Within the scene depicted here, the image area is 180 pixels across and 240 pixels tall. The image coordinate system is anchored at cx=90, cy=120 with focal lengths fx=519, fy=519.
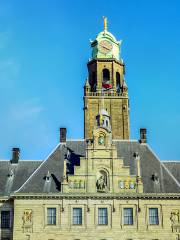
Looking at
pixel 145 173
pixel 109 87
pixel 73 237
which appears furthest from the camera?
pixel 109 87

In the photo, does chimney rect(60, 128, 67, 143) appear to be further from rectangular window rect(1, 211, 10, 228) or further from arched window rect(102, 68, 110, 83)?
arched window rect(102, 68, 110, 83)

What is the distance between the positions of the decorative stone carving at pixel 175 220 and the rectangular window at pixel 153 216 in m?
1.51

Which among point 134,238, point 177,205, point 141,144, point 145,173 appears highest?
point 141,144

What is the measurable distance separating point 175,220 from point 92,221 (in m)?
8.38

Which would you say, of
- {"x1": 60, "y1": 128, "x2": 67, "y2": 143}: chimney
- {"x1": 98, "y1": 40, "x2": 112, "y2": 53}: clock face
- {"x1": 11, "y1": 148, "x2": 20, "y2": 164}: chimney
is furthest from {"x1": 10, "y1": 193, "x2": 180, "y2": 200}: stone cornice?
{"x1": 98, "y1": 40, "x2": 112, "y2": 53}: clock face

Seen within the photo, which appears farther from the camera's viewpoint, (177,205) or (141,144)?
(141,144)

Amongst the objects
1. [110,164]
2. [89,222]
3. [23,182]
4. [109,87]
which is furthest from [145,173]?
[109,87]

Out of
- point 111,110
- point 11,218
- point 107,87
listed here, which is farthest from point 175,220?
point 107,87

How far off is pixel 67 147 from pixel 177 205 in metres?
13.7

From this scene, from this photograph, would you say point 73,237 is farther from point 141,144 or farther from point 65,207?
point 141,144

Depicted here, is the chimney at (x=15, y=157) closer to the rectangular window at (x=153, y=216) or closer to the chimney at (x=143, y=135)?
the chimney at (x=143, y=135)

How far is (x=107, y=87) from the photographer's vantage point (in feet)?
250

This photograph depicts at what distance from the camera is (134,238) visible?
5162cm

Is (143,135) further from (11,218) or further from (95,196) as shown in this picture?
(11,218)
